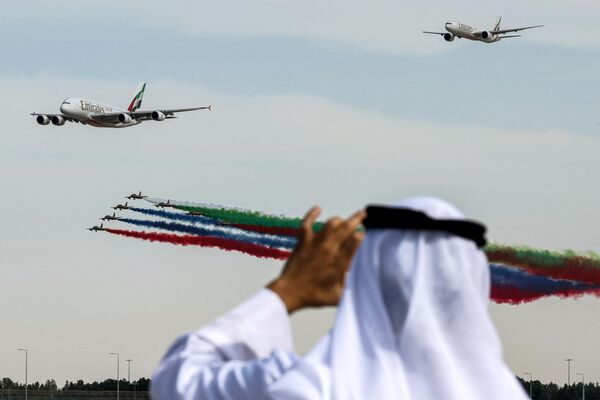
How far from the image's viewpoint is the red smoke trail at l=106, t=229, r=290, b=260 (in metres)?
95.9

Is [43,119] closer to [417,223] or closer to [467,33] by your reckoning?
[467,33]

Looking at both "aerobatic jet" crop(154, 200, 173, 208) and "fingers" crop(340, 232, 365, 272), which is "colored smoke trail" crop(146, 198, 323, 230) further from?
"fingers" crop(340, 232, 365, 272)

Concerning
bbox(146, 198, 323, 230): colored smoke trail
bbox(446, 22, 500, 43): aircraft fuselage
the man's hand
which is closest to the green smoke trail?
bbox(146, 198, 323, 230): colored smoke trail

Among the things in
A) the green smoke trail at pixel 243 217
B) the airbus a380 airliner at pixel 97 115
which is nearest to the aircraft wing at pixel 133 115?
the airbus a380 airliner at pixel 97 115

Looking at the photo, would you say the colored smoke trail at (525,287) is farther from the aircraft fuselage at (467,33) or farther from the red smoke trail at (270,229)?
the aircraft fuselage at (467,33)

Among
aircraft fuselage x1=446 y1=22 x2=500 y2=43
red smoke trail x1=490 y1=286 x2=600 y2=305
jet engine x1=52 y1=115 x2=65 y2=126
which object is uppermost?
aircraft fuselage x1=446 y1=22 x2=500 y2=43

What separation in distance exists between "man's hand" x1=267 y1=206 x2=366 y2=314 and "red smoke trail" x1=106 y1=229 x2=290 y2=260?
281ft

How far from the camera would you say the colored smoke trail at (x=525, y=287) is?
3302 inches

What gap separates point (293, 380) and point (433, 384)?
0.55 m

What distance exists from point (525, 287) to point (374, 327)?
8068 cm

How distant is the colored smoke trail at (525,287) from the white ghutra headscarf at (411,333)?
77.7 m

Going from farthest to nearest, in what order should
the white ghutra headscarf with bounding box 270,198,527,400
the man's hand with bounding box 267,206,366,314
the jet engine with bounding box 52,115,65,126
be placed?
the jet engine with bounding box 52,115,65,126 < the man's hand with bounding box 267,206,366,314 < the white ghutra headscarf with bounding box 270,198,527,400

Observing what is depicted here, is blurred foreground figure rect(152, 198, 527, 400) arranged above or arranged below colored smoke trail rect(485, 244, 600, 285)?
above

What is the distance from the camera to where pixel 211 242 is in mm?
106375
